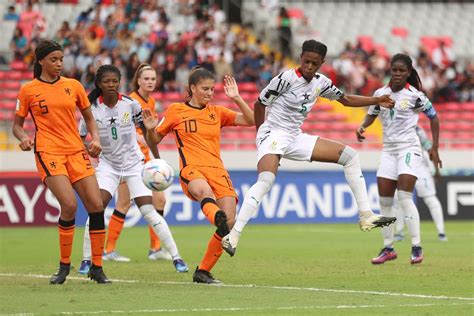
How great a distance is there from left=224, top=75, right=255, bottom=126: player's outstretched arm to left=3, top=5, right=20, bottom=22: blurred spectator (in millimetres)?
18153

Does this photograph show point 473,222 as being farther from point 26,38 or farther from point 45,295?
point 45,295

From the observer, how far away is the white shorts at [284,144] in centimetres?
1220

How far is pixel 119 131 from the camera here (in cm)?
1363

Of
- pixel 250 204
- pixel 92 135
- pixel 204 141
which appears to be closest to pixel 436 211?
pixel 250 204

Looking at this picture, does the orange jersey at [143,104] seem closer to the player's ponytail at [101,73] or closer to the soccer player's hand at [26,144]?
the player's ponytail at [101,73]

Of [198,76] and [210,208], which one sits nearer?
[210,208]

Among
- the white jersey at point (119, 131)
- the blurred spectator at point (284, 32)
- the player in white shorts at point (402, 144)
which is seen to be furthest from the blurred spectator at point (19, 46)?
the player in white shorts at point (402, 144)

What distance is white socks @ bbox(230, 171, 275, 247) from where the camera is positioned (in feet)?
37.7

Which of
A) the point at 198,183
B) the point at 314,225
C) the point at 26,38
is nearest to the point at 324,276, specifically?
the point at 198,183

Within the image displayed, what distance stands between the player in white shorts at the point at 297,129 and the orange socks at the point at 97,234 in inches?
61.1

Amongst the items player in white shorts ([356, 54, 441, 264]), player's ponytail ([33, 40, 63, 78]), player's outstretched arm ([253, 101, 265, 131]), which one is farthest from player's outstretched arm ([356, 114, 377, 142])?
player's ponytail ([33, 40, 63, 78])

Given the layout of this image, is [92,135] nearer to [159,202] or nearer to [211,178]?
[211,178]

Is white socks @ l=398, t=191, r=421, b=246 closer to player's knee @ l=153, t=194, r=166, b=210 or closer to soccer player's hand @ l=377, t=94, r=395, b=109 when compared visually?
soccer player's hand @ l=377, t=94, r=395, b=109

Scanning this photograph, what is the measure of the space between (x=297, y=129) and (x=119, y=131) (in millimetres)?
2423
